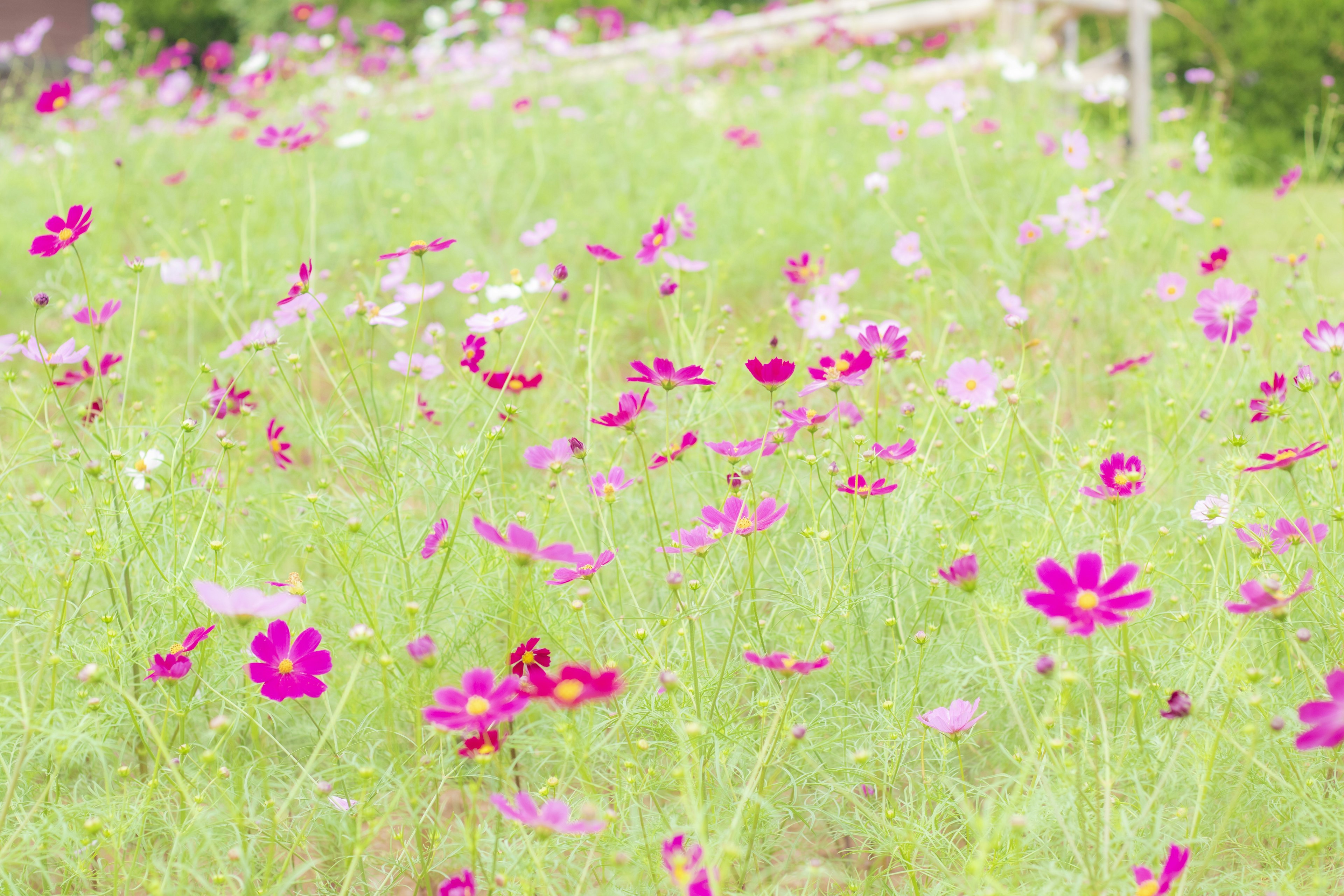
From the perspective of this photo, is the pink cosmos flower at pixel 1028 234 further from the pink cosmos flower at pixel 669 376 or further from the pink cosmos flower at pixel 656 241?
the pink cosmos flower at pixel 669 376

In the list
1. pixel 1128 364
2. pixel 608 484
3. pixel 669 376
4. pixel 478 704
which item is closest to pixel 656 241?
pixel 669 376

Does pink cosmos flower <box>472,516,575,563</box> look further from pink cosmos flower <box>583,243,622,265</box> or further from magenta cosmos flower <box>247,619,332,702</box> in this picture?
pink cosmos flower <box>583,243,622,265</box>

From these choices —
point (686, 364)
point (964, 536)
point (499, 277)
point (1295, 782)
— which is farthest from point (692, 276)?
point (1295, 782)

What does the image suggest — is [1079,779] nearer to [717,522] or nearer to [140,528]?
Result: [717,522]

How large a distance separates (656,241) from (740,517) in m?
0.74

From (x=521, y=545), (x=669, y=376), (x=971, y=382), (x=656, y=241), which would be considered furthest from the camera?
(x=656, y=241)

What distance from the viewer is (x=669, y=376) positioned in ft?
4.24

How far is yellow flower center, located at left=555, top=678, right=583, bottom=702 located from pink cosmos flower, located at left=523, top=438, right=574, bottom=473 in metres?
0.50

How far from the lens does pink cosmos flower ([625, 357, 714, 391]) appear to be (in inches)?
49.6

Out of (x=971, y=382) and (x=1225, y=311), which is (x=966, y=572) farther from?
(x=1225, y=311)

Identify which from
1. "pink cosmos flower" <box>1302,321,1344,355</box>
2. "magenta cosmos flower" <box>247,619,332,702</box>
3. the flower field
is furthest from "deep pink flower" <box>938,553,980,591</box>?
"pink cosmos flower" <box>1302,321,1344,355</box>

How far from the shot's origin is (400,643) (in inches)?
50.1

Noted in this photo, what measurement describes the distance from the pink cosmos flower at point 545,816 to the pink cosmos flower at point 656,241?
0.99m

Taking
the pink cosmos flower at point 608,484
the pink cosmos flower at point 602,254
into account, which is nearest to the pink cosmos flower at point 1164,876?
the pink cosmos flower at point 608,484
